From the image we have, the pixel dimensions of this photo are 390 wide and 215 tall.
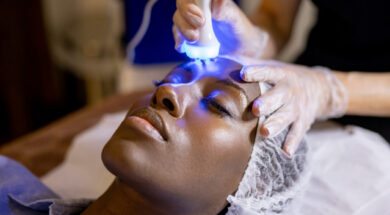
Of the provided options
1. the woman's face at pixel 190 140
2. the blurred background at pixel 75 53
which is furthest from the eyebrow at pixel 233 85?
the blurred background at pixel 75 53

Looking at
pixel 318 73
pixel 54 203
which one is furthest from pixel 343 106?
pixel 54 203

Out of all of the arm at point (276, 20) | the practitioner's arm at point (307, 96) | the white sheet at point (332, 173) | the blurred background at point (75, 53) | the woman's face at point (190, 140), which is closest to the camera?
the woman's face at point (190, 140)

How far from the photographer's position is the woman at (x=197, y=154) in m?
0.86

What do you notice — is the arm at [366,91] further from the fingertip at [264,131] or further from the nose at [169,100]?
the nose at [169,100]

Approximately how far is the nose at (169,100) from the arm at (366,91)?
0.56 m

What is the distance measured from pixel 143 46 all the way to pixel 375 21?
5.31 ft

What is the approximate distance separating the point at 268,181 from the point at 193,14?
0.45 metres

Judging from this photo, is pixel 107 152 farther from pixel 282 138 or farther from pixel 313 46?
pixel 313 46

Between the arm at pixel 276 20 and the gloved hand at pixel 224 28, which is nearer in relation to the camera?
the gloved hand at pixel 224 28

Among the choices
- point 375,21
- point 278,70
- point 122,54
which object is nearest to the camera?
point 278,70

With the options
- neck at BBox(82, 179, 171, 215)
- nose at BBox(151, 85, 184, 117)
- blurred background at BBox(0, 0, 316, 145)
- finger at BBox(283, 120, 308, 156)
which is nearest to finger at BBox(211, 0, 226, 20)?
nose at BBox(151, 85, 184, 117)

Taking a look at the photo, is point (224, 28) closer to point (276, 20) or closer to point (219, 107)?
point (219, 107)

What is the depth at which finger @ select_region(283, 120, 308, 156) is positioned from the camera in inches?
40.0

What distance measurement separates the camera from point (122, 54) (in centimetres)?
327
